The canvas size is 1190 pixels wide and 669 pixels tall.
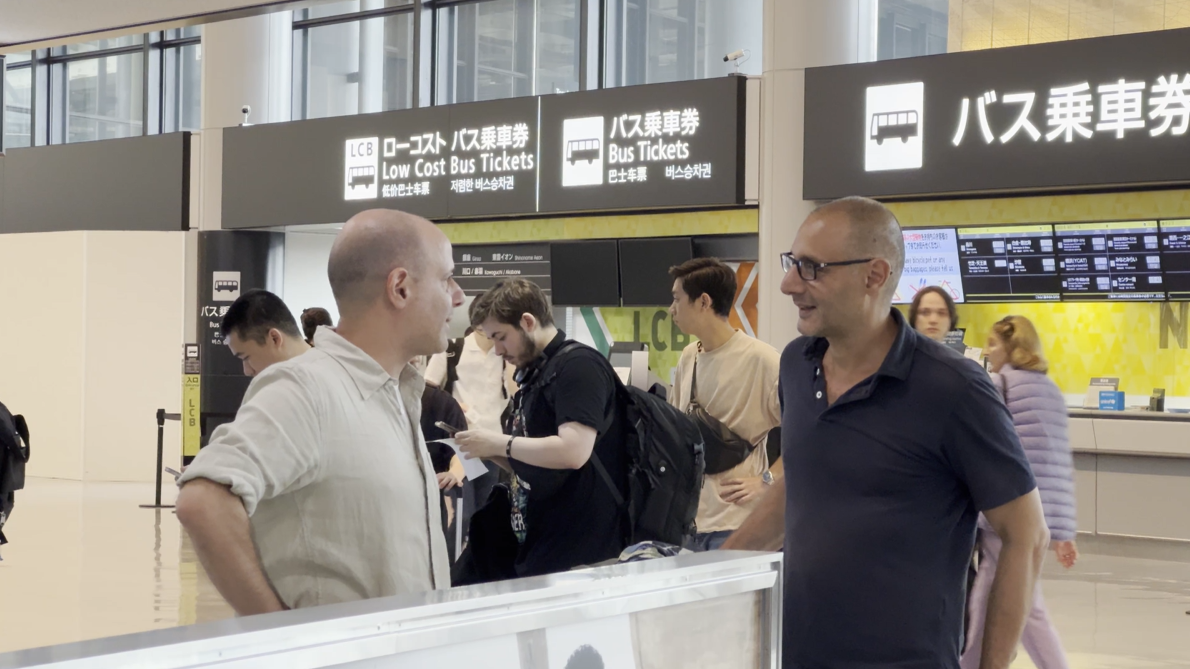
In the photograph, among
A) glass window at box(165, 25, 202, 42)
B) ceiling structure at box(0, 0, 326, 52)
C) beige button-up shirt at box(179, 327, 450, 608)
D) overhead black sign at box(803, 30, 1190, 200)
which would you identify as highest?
glass window at box(165, 25, 202, 42)

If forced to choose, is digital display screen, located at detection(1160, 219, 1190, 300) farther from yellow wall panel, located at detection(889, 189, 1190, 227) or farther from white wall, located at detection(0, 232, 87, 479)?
white wall, located at detection(0, 232, 87, 479)

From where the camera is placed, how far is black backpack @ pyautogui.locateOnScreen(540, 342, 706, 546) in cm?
363

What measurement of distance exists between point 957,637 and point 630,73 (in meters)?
9.95

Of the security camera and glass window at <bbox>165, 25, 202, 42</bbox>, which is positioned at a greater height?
glass window at <bbox>165, 25, 202, 42</bbox>

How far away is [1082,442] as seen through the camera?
8859 mm

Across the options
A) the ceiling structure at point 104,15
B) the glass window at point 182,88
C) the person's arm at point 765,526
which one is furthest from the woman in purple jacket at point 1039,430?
the glass window at point 182,88

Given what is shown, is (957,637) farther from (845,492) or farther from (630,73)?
(630,73)

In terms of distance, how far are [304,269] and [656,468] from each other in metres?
10.2

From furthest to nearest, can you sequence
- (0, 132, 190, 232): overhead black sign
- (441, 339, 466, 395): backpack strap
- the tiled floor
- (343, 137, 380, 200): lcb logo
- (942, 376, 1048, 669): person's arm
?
1. (0, 132, 190, 232): overhead black sign
2. (343, 137, 380, 200): lcb logo
3. (441, 339, 466, 395): backpack strap
4. the tiled floor
5. (942, 376, 1048, 669): person's arm

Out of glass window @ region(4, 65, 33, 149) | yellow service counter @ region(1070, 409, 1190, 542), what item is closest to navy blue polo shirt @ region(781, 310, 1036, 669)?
yellow service counter @ region(1070, 409, 1190, 542)

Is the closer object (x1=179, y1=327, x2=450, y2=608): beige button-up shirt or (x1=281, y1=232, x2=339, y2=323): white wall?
(x1=179, y1=327, x2=450, y2=608): beige button-up shirt

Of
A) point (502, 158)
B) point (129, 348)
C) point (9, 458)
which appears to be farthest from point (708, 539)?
point (129, 348)

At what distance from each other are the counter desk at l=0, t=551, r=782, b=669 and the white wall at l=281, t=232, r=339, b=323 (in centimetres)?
1150

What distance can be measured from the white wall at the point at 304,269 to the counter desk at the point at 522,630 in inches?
453
